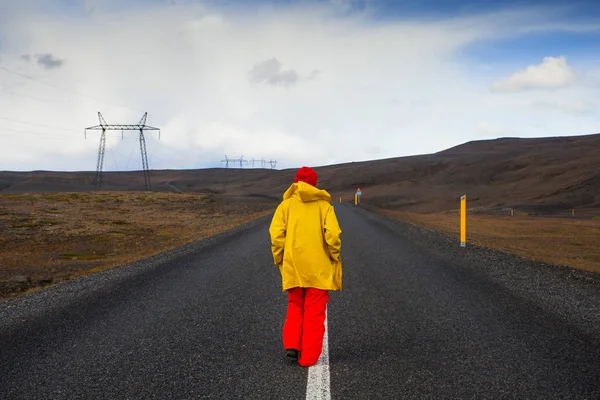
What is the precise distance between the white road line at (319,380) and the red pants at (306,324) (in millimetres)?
84

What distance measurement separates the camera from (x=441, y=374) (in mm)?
4906

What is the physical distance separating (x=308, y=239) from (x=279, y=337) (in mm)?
1520

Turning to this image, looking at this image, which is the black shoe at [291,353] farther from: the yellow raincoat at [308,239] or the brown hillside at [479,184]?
the brown hillside at [479,184]

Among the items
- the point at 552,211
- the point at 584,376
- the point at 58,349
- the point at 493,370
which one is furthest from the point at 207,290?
the point at 552,211

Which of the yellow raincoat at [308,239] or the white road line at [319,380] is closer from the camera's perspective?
the white road line at [319,380]

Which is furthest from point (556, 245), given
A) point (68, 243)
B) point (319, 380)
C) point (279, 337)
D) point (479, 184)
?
point (479, 184)

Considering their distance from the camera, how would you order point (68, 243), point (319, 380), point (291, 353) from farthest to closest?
point (68, 243)
point (291, 353)
point (319, 380)

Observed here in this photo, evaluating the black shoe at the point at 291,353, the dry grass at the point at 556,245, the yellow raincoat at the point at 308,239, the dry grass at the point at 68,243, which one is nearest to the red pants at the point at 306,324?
the black shoe at the point at 291,353

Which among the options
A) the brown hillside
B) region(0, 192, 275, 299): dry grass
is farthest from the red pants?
the brown hillside

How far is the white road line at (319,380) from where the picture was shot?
4414 millimetres

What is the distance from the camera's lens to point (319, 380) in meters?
4.79

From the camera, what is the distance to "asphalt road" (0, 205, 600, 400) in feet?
15.3

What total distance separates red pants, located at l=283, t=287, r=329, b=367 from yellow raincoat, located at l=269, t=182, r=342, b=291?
0.14 m

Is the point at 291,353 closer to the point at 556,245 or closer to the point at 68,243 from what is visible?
the point at 556,245
